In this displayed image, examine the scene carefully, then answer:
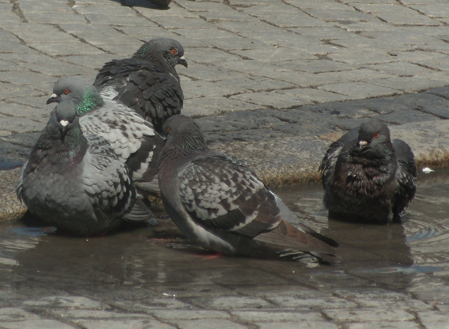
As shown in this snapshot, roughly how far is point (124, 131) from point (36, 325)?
229 cm

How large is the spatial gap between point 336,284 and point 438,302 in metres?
0.56

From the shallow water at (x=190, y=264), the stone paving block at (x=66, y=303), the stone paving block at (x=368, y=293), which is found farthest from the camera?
the shallow water at (x=190, y=264)

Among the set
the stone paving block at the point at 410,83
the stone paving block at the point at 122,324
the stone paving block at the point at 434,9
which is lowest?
the stone paving block at the point at 122,324

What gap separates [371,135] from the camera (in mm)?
5137

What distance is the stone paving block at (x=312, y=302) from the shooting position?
3598 mm

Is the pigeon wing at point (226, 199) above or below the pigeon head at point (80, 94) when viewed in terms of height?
below

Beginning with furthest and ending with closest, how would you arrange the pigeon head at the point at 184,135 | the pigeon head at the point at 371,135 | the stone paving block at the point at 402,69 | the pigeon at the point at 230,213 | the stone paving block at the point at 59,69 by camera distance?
the stone paving block at the point at 402,69, the stone paving block at the point at 59,69, the pigeon head at the point at 371,135, the pigeon head at the point at 184,135, the pigeon at the point at 230,213

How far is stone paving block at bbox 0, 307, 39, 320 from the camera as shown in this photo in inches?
127

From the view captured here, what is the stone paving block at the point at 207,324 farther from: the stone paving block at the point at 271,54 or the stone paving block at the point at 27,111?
the stone paving block at the point at 271,54

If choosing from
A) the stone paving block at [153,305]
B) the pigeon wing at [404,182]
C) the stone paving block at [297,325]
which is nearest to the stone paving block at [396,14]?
the pigeon wing at [404,182]

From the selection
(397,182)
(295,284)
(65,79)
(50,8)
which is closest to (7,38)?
(50,8)

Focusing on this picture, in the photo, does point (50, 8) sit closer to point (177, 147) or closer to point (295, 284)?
point (177, 147)

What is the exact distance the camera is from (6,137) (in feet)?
20.4

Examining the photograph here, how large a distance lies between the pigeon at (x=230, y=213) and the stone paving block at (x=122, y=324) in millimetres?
1340
